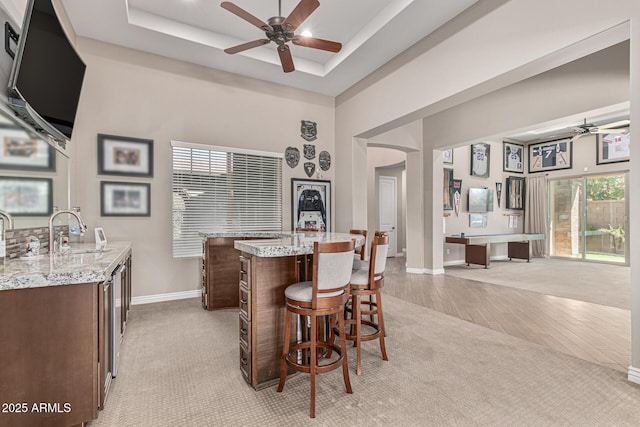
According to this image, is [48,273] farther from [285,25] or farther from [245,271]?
[285,25]

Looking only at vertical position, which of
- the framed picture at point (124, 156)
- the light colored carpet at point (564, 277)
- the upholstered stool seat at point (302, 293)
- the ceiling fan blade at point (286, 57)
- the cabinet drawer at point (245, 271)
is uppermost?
the ceiling fan blade at point (286, 57)

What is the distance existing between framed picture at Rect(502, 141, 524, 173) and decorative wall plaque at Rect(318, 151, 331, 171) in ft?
19.6

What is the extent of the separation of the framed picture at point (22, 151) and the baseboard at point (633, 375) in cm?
457

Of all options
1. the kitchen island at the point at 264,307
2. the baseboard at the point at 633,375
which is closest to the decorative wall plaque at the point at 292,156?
the kitchen island at the point at 264,307

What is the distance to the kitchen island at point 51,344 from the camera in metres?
1.46

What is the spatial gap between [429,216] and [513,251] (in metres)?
3.69

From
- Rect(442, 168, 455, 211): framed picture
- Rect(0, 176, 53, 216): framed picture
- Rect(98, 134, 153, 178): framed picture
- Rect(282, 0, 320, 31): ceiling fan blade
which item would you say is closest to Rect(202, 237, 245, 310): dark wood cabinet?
Rect(98, 134, 153, 178): framed picture

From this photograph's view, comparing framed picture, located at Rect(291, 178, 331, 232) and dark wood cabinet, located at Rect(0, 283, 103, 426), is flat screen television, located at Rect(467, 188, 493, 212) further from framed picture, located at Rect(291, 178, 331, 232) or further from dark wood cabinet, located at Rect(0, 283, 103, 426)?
dark wood cabinet, located at Rect(0, 283, 103, 426)

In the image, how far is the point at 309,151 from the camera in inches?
222

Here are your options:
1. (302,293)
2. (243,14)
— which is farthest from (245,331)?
(243,14)

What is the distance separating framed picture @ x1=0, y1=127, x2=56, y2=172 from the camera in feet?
6.66

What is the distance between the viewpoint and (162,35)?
12.9 feet

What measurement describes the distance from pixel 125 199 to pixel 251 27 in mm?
2866

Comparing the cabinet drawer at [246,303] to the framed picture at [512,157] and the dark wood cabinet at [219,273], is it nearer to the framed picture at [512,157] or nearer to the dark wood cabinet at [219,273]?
the dark wood cabinet at [219,273]
